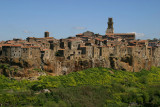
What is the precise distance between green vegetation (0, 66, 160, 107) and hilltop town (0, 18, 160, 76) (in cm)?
219

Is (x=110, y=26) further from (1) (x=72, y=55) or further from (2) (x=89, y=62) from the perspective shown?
(1) (x=72, y=55)

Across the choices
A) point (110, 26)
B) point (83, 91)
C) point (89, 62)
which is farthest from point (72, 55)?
point (110, 26)

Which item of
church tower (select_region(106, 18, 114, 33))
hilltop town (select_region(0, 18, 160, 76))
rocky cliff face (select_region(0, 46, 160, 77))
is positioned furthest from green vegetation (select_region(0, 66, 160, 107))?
church tower (select_region(106, 18, 114, 33))

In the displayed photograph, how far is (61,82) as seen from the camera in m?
43.8

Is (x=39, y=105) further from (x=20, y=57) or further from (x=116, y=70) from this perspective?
(x=116, y=70)

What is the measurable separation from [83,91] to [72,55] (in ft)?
31.3

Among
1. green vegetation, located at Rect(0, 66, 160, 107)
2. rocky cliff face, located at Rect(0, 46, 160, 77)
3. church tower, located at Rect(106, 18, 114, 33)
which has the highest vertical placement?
church tower, located at Rect(106, 18, 114, 33)

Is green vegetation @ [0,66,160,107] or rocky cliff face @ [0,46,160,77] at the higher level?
rocky cliff face @ [0,46,160,77]

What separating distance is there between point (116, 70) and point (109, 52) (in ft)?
13.9

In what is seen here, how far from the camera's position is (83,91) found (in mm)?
42031

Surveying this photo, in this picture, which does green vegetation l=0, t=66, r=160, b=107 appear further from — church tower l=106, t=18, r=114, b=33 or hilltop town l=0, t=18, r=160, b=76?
church tower l=106, t=18, r=114, b=33

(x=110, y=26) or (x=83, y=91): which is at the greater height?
(x=110, y=26)

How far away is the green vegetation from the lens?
36969 mm

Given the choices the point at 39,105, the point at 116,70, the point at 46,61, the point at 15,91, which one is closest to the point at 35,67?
the point at 46,61
